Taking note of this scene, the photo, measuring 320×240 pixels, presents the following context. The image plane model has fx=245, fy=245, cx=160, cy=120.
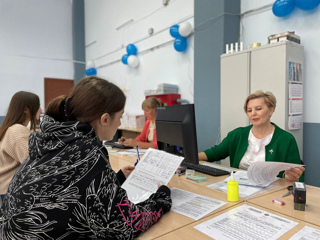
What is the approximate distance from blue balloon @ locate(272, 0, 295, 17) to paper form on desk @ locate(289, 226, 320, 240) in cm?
245

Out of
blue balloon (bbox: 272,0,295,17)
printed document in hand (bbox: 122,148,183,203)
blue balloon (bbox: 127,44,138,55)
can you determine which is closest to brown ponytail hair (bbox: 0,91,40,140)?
printed document in hand (bbox: 122,148,183,203)

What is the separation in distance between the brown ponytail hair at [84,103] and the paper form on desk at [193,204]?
1.83 feet

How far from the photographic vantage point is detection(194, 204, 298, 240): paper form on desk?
0.87 m

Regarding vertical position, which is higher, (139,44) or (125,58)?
(139,44)

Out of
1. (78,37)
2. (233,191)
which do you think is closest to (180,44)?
(233,191)

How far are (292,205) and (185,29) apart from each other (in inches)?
123

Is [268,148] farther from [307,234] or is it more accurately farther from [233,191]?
[307,234]

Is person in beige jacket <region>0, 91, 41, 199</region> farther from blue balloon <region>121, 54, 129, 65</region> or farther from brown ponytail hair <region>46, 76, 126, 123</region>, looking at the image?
blue balloon <region>121, 54, 129, 65</region>

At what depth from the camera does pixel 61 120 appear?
3.07 feet

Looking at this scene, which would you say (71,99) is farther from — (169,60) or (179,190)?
(169,60)

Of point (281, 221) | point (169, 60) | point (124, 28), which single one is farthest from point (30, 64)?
point (281, 221)

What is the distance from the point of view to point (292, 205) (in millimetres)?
1136

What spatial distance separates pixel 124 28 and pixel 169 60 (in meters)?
1.78

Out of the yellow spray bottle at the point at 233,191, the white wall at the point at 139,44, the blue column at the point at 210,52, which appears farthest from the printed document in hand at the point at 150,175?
the white wall at the point at 139,44
